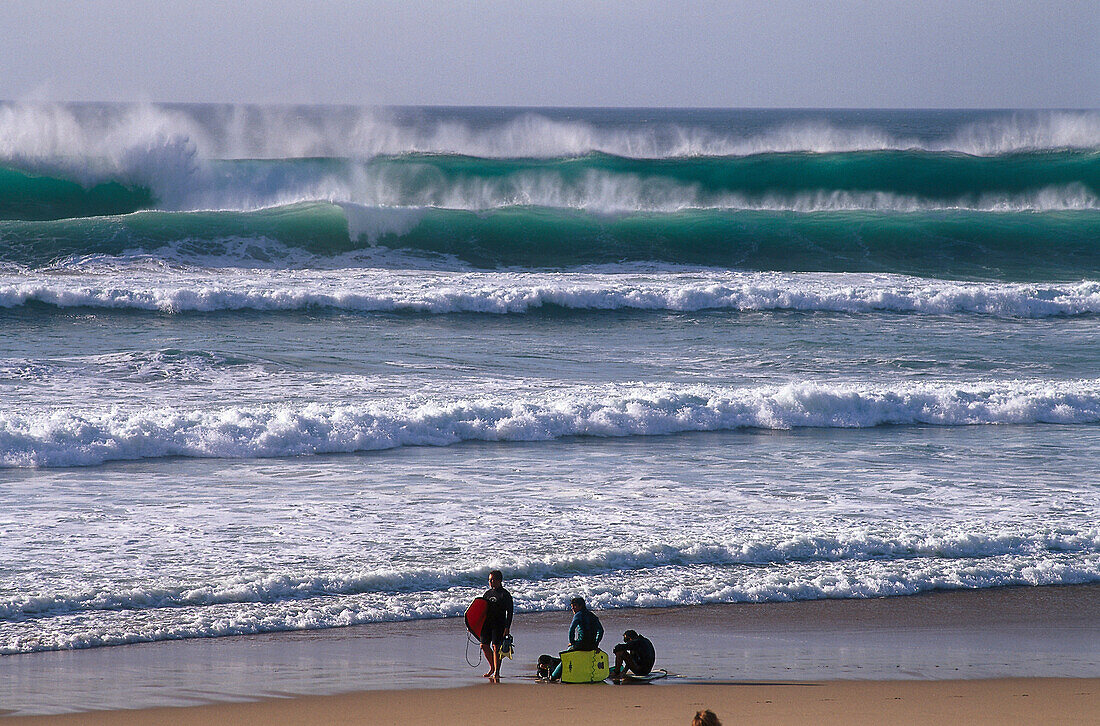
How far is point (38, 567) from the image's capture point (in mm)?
6117

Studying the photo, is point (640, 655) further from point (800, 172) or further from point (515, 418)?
point (800, 172)

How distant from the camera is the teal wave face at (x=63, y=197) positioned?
2405 centimetres

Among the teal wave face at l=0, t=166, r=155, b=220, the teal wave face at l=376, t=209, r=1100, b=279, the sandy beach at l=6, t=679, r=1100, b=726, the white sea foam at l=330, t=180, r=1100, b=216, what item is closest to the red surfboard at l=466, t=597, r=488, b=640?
the sandy beach at l=6, t=679, r=1100, b=726

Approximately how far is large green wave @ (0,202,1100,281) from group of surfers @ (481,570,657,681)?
616 inches

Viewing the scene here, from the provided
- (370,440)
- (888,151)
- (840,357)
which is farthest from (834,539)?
(888,151)

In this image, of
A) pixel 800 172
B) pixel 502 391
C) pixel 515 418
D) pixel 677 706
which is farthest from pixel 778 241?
pixel 677 706

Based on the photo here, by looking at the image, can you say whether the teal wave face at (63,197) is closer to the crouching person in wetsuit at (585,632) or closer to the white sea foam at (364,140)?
the white sea foam at (364,140)

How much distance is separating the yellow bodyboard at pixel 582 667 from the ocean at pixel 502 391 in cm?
104

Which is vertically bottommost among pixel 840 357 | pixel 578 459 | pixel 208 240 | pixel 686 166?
pixel 578 459

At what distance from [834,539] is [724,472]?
1.94 metres

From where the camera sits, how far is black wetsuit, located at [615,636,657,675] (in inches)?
194

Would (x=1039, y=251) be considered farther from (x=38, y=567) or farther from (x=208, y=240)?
(x=38, y=567)

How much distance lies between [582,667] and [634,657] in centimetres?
26

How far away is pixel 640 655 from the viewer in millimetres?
4949
